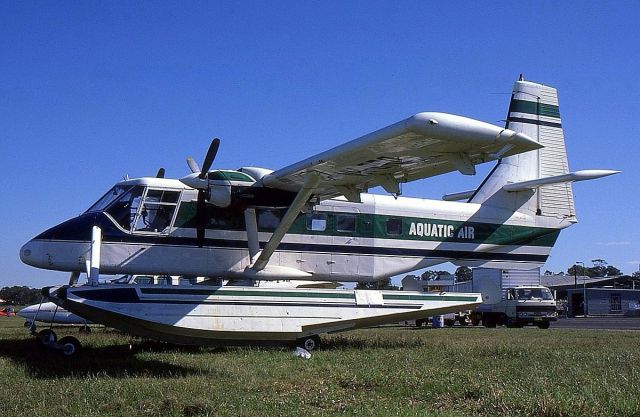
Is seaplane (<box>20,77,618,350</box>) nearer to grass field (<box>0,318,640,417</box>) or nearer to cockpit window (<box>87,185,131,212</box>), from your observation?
cockpit window (<box>87,185,131,212</box>)

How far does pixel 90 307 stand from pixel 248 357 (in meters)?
3.02

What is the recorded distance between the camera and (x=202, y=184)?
43.6 feet

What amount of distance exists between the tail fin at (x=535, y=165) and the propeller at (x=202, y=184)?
25.4 ft

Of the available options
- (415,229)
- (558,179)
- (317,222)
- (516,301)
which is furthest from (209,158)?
(516,301)

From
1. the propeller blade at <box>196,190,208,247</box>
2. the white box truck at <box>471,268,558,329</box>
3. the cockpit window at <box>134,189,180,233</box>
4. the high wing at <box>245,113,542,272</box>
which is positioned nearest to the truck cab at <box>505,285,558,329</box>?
the white box truck at <box>471,268,558,329</box>

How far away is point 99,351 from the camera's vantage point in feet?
44.3

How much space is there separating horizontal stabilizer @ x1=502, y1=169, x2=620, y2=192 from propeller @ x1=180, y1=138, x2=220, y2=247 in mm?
7559

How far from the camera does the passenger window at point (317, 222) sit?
15.3m

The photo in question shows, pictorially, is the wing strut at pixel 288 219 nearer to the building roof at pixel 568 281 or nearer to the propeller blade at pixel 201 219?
the propeller blade at pixel 201 219

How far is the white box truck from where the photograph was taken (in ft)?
91.6

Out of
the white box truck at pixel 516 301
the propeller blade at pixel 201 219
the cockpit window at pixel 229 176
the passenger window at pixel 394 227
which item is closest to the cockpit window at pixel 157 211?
the propeller blade at pixel 201 219

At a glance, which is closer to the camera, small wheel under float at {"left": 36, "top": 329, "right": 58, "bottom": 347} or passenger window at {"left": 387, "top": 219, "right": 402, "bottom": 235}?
small wheel under float at {"left": 36, "top": 329, "right": 58, "bottom": 347}

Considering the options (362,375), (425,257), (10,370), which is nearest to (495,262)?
(425,257)

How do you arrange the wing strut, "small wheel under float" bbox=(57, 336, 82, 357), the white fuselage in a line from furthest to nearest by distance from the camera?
1. the white fuselage
2. the wing strut
3. "small wheel under float" bbox=(57, 336, 82, 357)
